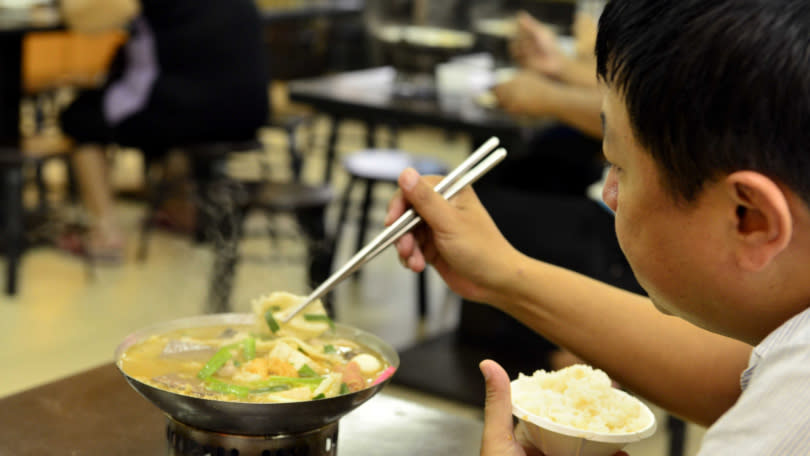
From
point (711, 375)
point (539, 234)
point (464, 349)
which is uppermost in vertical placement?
point (711, 375)

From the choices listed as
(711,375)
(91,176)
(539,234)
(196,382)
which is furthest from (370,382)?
(91,176)

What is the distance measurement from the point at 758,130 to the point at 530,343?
2.82 m

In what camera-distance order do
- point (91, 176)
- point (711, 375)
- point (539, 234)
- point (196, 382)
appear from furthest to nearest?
point (91, 176) < point (539, 234) < point (711, 375) < point (196, 382)

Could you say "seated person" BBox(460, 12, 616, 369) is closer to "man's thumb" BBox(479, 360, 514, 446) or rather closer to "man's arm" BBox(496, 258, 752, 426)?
"man's arm" BBox(496, 258, 752, 426)

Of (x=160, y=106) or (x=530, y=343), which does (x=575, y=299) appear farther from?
(x=160, y=106)

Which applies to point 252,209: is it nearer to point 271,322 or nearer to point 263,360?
point 271,322

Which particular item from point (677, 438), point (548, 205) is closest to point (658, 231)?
point (677, 438)

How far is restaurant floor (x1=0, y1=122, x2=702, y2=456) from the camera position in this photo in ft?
11.3

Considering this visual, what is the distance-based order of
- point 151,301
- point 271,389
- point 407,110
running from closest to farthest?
1. point 271,389
2. point 407,110
3. point 151,301

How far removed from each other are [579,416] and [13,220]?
11.9 feet

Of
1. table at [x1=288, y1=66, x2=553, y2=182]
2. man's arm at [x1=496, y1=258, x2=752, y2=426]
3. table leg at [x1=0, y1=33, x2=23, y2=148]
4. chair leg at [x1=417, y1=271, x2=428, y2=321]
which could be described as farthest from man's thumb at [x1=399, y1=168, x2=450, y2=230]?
table leg at [x1=0, y1=33, x2=23, y2=148]

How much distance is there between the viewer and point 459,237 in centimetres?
139

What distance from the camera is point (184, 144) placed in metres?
4.43

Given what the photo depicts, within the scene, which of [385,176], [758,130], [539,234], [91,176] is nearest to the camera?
[758,130]
